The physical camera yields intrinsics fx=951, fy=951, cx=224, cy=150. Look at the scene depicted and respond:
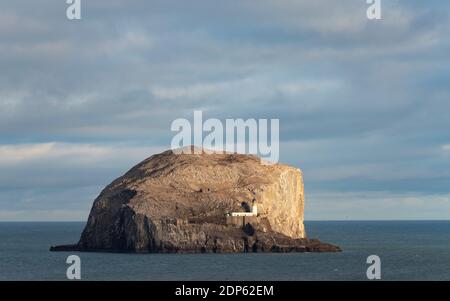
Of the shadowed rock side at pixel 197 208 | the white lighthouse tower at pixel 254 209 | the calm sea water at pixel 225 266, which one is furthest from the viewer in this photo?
the white lighthouse tower at pixel 254 209

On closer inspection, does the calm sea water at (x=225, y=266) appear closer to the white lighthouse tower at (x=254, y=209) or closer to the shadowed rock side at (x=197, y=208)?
the shadowed rock side at (x=197, y=208)

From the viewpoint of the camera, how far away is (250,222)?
167625mm

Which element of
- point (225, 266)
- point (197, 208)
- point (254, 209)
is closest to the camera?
point (225, 266)

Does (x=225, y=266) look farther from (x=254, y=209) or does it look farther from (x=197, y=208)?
(x=254, y=209)

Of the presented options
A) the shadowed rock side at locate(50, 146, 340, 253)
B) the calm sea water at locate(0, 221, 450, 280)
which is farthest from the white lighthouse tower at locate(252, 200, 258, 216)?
the calm sea water at locate(0, 221, 450, 280)

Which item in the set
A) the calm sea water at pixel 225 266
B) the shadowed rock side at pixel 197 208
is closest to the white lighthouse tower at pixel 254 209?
the shadowed rock side at pixel 197 208

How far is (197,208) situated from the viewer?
170 m

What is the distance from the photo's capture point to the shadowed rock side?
166 m

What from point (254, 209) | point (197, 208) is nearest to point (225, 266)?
point (197, 208)

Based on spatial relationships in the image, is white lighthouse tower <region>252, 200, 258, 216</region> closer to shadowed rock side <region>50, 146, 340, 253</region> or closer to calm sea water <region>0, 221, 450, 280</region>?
shadowed rock side <region>50, 146, 340, 253</region>

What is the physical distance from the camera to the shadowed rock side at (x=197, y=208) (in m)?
166

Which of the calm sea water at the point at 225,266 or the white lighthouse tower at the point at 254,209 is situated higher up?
the white lighthouse tower at the point at 254,209
